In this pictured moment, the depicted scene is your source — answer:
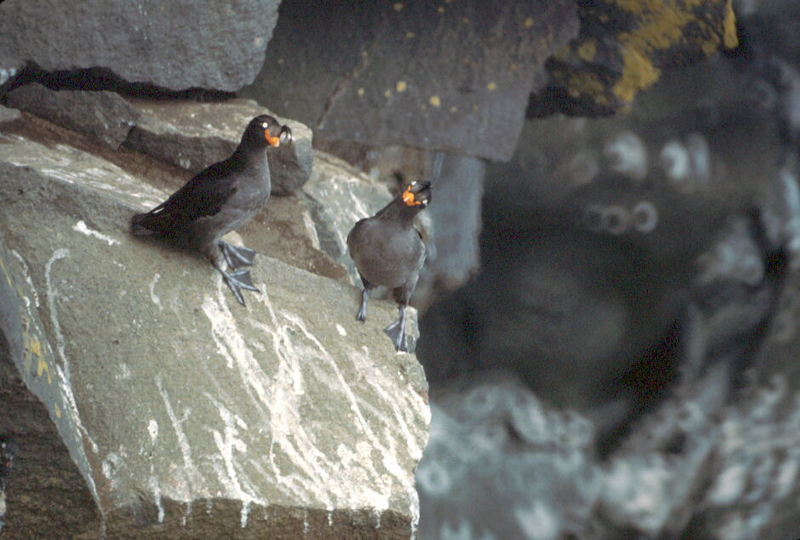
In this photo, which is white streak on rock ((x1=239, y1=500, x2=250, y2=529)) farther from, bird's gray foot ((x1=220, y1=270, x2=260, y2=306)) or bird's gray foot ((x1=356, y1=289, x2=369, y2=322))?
bird's gray foot ((x1=356, y1=289, x2=369, y2=322))

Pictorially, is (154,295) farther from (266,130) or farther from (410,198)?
(410,198)

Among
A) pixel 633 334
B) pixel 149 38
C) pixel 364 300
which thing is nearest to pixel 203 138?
pixel 149 38

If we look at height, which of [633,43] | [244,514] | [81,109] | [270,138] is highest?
[633,43]

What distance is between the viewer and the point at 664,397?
8.97 m

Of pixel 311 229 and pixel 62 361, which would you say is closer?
pixel 62 361

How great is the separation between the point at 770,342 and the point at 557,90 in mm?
3615

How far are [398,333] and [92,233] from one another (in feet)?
3.66

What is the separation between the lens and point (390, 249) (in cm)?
385

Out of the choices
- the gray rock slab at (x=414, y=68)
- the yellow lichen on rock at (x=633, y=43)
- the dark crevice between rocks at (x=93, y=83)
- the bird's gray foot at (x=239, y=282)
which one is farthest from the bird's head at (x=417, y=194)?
the yellow lichen on rock at (x=633, y=43)

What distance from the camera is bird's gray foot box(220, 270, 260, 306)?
3656mm

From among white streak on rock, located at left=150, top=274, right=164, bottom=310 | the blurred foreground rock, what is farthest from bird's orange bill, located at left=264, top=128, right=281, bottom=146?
the blurred foreground rock

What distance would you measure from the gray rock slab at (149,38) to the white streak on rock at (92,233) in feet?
3.46

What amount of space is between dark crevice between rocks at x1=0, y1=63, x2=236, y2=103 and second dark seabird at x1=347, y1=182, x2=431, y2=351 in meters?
1.28

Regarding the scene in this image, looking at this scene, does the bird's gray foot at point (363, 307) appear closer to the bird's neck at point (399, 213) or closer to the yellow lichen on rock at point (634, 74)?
the bird's neck at point (399, 213)
